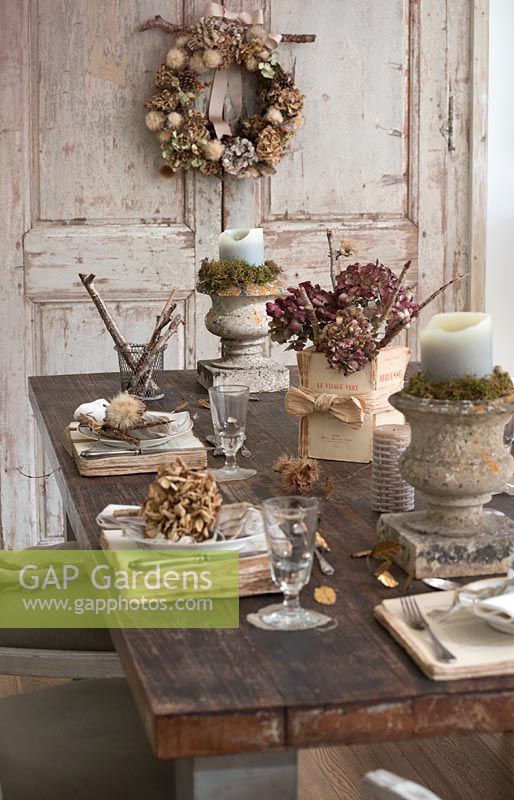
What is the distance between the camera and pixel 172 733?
3.05 feet

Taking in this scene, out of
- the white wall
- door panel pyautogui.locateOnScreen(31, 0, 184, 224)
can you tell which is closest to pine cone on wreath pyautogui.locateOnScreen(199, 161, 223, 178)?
door panel pyautogui.locateOnScreen(31, 0, 184, 224)

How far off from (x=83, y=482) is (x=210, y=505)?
50 cm

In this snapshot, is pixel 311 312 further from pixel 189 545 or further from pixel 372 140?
pixel 372 140

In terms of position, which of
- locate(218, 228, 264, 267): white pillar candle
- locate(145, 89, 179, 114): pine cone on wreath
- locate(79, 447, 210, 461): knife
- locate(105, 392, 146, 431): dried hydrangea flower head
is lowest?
locate(79, 447, 210, 461): knife

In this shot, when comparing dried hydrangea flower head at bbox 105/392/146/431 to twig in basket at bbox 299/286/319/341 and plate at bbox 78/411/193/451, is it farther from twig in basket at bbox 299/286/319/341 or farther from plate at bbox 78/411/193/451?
twig in basket at bbox 299/286/319/341

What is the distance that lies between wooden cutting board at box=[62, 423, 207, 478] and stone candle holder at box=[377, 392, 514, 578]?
53cm

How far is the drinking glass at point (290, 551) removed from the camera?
1.10 metres

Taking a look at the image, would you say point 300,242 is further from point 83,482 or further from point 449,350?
point 449,350

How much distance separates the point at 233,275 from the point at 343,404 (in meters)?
0.66

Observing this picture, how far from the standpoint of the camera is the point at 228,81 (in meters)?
3.54

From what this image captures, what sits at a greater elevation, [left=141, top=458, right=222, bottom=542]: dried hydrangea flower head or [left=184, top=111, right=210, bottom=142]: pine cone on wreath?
[left=184, top=111, right=210, bottom=142]: pine cone on wreath

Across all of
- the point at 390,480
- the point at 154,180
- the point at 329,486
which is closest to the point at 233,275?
the point at 329,486

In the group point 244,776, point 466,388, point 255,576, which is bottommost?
point 244,776

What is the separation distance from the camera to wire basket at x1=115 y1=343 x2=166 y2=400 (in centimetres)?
226
